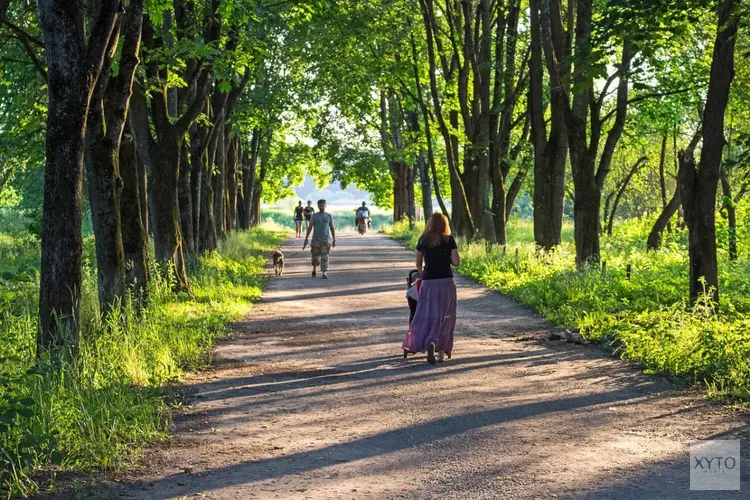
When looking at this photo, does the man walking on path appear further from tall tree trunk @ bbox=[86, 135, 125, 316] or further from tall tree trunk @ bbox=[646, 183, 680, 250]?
tall tree trunk @ bbox=[646, 183, 680, 250]

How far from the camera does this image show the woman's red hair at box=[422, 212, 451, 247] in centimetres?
1186

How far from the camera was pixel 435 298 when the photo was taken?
11.8 metres

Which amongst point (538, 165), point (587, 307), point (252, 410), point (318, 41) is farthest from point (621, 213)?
point (252, 410)

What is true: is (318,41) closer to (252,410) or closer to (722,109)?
(722,109)

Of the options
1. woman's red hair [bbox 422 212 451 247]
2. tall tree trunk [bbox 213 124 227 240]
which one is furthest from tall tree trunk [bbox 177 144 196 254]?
woman's red hair [bbox 422 212 451 247]

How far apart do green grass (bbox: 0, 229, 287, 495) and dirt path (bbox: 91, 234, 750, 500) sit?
0.33m

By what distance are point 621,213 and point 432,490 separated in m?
93.9

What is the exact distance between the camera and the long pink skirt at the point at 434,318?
11.7 metres

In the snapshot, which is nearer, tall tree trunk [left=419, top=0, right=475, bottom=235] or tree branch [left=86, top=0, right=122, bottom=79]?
tree branch [left=86, top=0, right=122, bottom=79]

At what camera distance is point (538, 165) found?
76.3ft

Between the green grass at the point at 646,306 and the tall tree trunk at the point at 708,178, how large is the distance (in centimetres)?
62

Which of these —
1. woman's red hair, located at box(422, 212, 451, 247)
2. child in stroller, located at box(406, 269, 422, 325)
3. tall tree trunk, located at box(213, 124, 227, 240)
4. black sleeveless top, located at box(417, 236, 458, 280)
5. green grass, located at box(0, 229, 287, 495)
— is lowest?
green grass, located at box(0, 229, 287, 495)

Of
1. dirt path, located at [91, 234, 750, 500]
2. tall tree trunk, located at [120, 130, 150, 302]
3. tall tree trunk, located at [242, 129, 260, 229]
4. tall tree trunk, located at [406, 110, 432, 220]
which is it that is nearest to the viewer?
dirt path, located at [91, 234, 750, 500]

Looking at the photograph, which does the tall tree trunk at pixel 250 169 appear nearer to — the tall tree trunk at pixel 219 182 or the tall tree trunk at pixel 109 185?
the tall tree trunk at pixel 219 182
